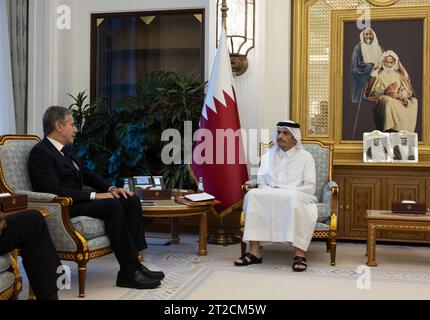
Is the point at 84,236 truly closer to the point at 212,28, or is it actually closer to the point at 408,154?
the point at 212,28

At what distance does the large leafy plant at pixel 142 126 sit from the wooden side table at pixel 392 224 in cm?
194

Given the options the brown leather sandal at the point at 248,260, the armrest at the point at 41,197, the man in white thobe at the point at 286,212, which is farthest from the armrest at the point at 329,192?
the armrest at the point at 41,197

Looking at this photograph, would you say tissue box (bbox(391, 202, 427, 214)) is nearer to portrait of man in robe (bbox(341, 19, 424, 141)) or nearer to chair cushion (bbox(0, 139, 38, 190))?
portrait of man in robe (bbox(341, 19, 424, 141))

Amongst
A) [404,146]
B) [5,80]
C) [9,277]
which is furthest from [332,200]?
[5,80]

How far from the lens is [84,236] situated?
11.4 feet

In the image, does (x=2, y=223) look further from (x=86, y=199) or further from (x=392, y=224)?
(x=392, y=224)

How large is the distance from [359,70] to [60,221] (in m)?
3.59

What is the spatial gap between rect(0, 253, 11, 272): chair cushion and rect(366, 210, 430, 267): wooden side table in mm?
2789

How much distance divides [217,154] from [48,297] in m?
2.60

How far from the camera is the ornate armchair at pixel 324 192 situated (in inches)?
173

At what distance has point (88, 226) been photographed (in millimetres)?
3504

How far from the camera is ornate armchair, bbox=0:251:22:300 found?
2.61 meters

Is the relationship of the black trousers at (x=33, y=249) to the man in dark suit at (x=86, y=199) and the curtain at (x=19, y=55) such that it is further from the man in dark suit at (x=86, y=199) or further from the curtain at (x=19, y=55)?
the curtain at (x=19, y=55)
